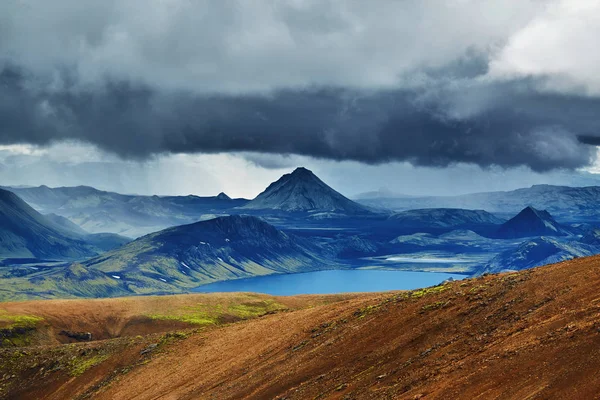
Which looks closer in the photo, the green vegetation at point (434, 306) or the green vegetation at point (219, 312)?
the green vegetation at point (434, 306)

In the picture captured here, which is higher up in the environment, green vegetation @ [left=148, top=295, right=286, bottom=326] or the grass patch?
the grass patch

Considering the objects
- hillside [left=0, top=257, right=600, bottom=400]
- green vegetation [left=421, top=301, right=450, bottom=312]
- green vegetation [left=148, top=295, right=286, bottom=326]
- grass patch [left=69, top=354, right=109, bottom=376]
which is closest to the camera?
hillside [left=0, top=257, right=600, bottom=400]

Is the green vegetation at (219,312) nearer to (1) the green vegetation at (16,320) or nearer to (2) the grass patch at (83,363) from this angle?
(1) the green vegetation at (16,320)

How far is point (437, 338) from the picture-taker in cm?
5262

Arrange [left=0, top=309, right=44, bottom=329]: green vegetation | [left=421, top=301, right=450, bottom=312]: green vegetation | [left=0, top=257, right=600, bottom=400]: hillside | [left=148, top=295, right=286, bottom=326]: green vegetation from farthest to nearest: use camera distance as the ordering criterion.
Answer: [left=148, top=295, right=286, bottom=326]: green vegetation, [left=0, top=309, right=44, bottom=329]: green vegetation, [left=421, top=301, right=450, bottom=312]: green vegetation, [left=0, top=257, right=600, bottom=400]: hillside

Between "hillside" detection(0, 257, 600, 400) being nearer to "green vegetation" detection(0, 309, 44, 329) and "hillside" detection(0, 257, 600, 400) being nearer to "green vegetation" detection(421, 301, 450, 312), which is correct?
"green vegetation" detection(421, 301, 450, 312)

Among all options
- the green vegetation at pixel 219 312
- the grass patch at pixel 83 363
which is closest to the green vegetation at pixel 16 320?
the green vegetation at pixel 219 312

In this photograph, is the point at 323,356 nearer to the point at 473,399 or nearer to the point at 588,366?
the point at 473,399

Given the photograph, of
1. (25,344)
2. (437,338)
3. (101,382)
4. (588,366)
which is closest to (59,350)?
(101,382)

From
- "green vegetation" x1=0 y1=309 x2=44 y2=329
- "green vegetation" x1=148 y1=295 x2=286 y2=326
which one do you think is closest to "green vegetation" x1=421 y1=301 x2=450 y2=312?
"green vegetation" x1=148 y1=295 x2=286 y2=326

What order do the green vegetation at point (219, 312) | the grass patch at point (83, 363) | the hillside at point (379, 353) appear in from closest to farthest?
the hillside at point (379, 353), the grass patch at point (83, 363), the green vegetation at point (219, 312)

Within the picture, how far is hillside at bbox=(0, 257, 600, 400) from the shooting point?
40.0 meters

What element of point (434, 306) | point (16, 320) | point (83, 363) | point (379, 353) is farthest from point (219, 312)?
point (379, 353)

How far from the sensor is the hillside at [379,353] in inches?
1575
